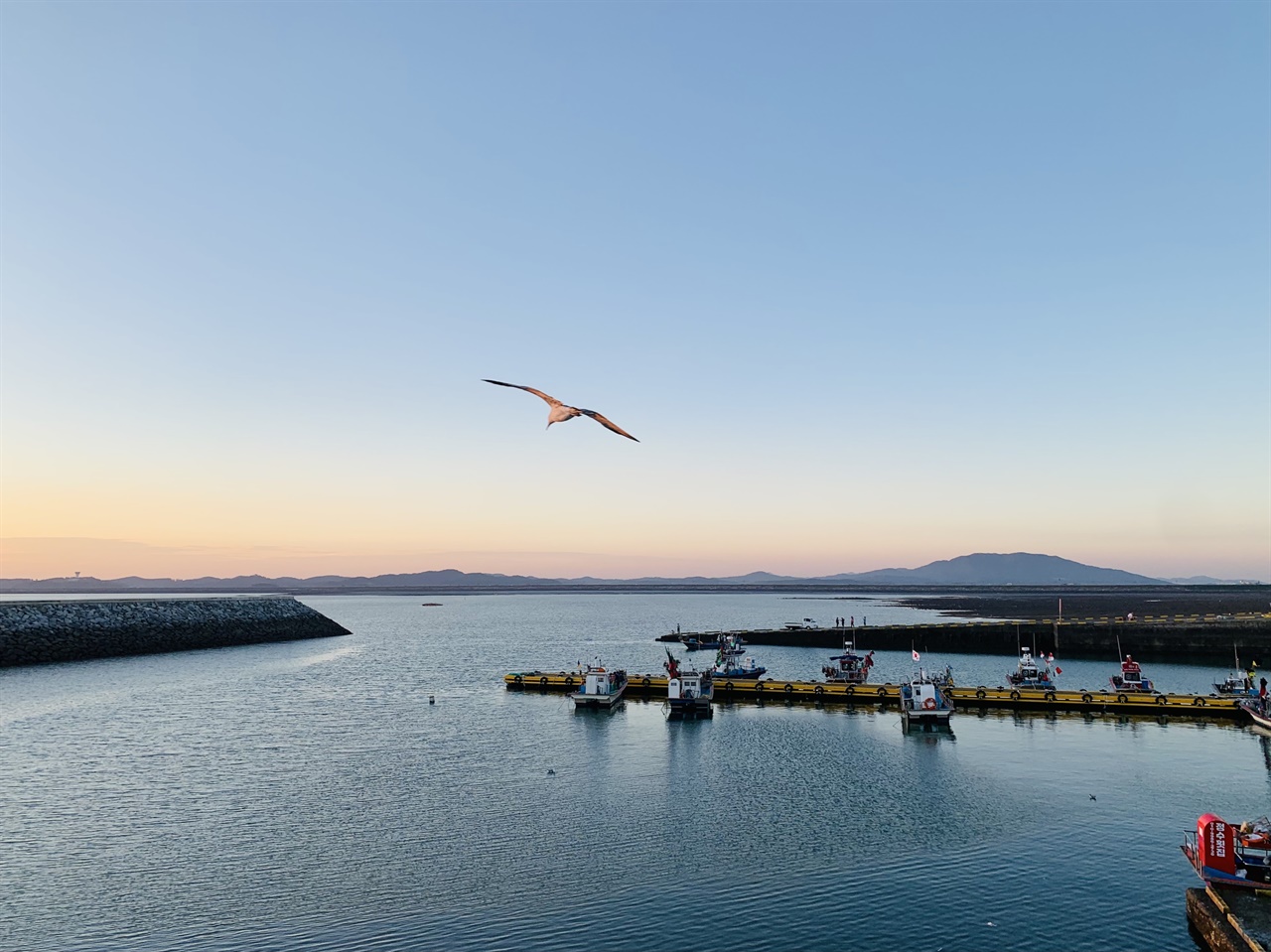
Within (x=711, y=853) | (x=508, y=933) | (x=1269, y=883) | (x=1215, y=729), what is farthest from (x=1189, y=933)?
(x=1215, y=729)

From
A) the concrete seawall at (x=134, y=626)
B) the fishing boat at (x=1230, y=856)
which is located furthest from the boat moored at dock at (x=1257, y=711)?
the concrete seawall at (x=134, y=626)

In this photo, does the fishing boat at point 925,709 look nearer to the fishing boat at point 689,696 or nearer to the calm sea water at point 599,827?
the calm sea water at point 599,827

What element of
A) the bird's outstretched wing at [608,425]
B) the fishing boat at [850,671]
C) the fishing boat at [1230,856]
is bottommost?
the fishing boat at [850,671]

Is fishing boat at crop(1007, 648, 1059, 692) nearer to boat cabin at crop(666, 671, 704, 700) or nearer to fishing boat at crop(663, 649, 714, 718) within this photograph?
fishing boat at crop(663, 649, 714, 718)

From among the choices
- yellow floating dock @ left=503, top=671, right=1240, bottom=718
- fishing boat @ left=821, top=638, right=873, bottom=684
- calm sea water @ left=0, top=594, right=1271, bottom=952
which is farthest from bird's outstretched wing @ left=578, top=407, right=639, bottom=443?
fishing boat @ left=821, top=638, right=873, bottom=684

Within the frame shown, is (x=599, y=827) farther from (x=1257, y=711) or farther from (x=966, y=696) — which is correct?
(x=1257, y=711)

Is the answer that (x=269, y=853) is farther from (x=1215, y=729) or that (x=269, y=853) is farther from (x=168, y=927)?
(x=1215, y=729)

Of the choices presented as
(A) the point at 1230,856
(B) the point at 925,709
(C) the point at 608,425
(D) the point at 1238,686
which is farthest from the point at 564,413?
(D) the point at 1238,686
